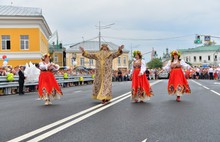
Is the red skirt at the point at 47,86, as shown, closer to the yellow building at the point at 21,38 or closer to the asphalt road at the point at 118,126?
the asphalt road at the point at 118,126

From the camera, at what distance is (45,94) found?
12.6m

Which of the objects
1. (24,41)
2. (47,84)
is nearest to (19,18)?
(24,41)

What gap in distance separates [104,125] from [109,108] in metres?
3.00

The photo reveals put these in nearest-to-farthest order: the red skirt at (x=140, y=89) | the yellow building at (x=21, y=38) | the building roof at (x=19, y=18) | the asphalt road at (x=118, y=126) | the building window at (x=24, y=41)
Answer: the asphalt road at (x=118, y=126) < the red skirt at (x=140, y=89) < the building roof at (x=19, y=18) < the yellow building at (x=21, y=38) < the building window at (x=24, y=41)

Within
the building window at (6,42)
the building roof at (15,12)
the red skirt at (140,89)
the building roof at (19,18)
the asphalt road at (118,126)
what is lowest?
the asphalt road at (118,126)

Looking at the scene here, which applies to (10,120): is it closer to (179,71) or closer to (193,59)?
(179,71)

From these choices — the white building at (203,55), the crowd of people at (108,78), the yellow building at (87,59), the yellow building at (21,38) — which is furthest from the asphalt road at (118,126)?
the white building at (203,55)

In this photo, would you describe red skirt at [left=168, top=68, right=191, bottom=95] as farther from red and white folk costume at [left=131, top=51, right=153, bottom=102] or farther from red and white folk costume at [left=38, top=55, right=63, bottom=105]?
red and white folk costume at [left=38, top=55, right=63, bottom=105]

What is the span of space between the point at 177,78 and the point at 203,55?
411 feet

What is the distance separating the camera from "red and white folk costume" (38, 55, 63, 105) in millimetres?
12609

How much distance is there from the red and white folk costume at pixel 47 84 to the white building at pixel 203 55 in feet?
402

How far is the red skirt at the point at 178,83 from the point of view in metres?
13.0

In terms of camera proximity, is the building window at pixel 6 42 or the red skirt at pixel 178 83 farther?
the building window at pixel 6 42

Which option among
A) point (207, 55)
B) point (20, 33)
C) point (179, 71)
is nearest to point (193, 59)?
point (207, 55)
